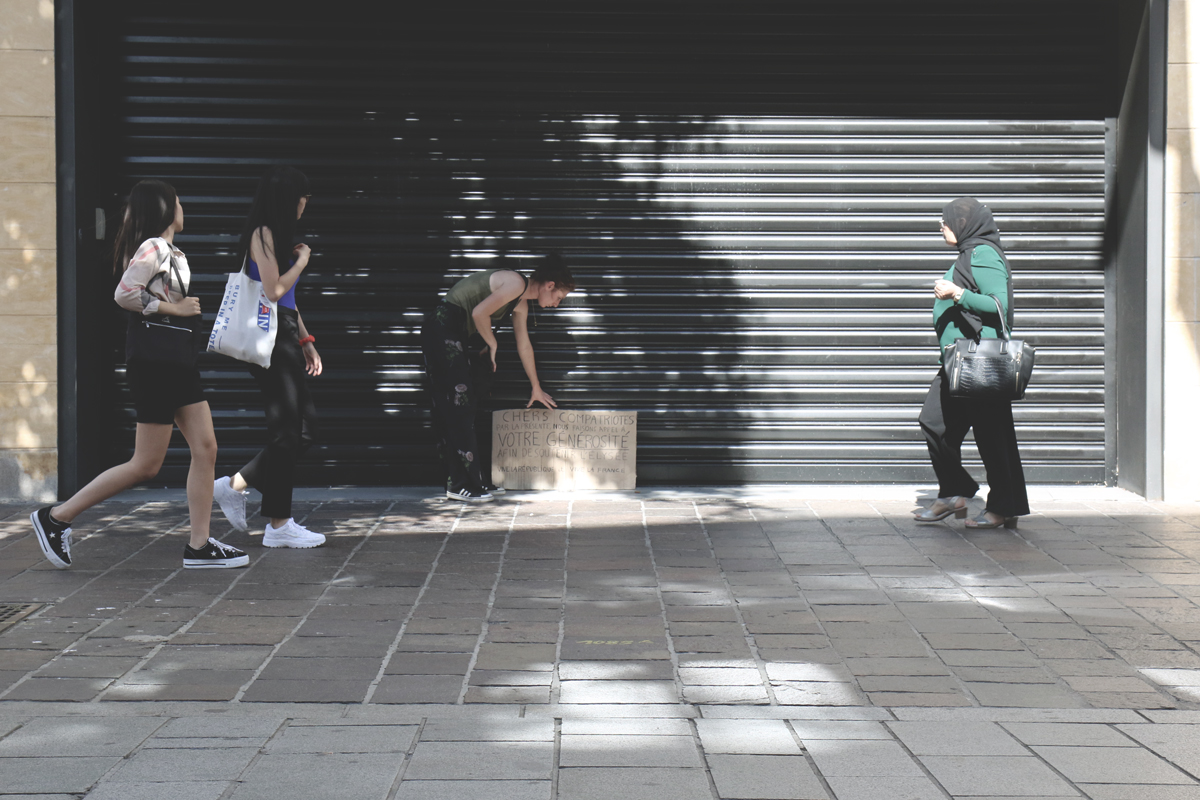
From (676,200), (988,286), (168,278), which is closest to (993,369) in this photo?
(988,286)

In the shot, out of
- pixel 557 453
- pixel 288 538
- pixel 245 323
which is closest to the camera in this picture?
pixel 245 323

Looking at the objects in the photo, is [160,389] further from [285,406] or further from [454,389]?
[454,389]

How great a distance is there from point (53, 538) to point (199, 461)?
A: 830mm

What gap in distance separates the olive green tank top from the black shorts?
8.09 ft

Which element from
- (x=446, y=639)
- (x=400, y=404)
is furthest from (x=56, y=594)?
(x=400, y=404)

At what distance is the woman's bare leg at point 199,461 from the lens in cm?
575

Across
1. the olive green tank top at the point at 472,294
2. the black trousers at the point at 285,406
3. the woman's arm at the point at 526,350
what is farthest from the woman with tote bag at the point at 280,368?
the woman's arm at the point at 526,350

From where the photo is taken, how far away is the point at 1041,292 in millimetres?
8508

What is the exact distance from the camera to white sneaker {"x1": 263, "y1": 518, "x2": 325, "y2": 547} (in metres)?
6.43

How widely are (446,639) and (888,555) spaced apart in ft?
8.76

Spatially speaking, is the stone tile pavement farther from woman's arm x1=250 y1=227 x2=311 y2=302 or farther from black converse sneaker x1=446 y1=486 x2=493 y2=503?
woman's arm x1=250 y1=227 x2=311 y2=302

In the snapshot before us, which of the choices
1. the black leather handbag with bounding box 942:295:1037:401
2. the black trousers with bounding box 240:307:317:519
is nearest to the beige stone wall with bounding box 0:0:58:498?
the black trousers with bounding box 240:307:317:519

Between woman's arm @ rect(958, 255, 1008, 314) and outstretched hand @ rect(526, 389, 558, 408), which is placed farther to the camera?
outstretched hand @ rect(526, 389, 558, 408)

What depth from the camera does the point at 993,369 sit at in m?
6.55
